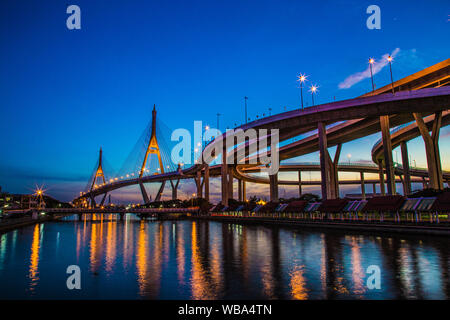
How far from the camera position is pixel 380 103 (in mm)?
43656

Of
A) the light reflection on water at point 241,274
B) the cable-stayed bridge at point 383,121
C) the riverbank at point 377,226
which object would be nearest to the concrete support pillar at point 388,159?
the cable-stayed bridge at point 383,121

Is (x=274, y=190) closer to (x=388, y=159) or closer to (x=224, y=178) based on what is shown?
(x=224, y=178)

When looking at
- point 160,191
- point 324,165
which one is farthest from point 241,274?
point 160,191

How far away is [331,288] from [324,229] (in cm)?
2322

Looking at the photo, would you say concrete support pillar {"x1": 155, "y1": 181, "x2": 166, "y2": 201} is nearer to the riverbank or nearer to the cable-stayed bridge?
the cable-stayed bridge

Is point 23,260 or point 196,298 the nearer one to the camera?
point 196,298

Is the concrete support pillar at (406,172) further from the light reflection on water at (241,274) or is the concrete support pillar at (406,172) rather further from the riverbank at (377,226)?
the light reflection on water at (241,274)

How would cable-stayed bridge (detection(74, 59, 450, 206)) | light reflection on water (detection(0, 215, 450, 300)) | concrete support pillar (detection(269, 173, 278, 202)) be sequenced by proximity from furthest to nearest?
concrete support pillar (detection(269, 173, 278, 202)) < cable-stayed bridge (detection(74, 59, 450, 206)) < light reflection on water (detection(0, 215, 450, 300))

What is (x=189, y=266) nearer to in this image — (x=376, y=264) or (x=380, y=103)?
(x=376, y=264)

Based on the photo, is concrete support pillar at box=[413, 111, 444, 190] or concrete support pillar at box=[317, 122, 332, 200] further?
concrete support pillar at box=[317, 122, 332, 200]

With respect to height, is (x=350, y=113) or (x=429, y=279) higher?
(x=350, y=113)

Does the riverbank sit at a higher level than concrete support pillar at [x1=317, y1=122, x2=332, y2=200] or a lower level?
lower

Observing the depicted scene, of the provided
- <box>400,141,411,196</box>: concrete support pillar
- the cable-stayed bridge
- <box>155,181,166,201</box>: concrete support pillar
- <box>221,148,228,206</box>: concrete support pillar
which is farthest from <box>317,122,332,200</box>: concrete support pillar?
<box>155,181,166,201</box>: concrete support pillar
